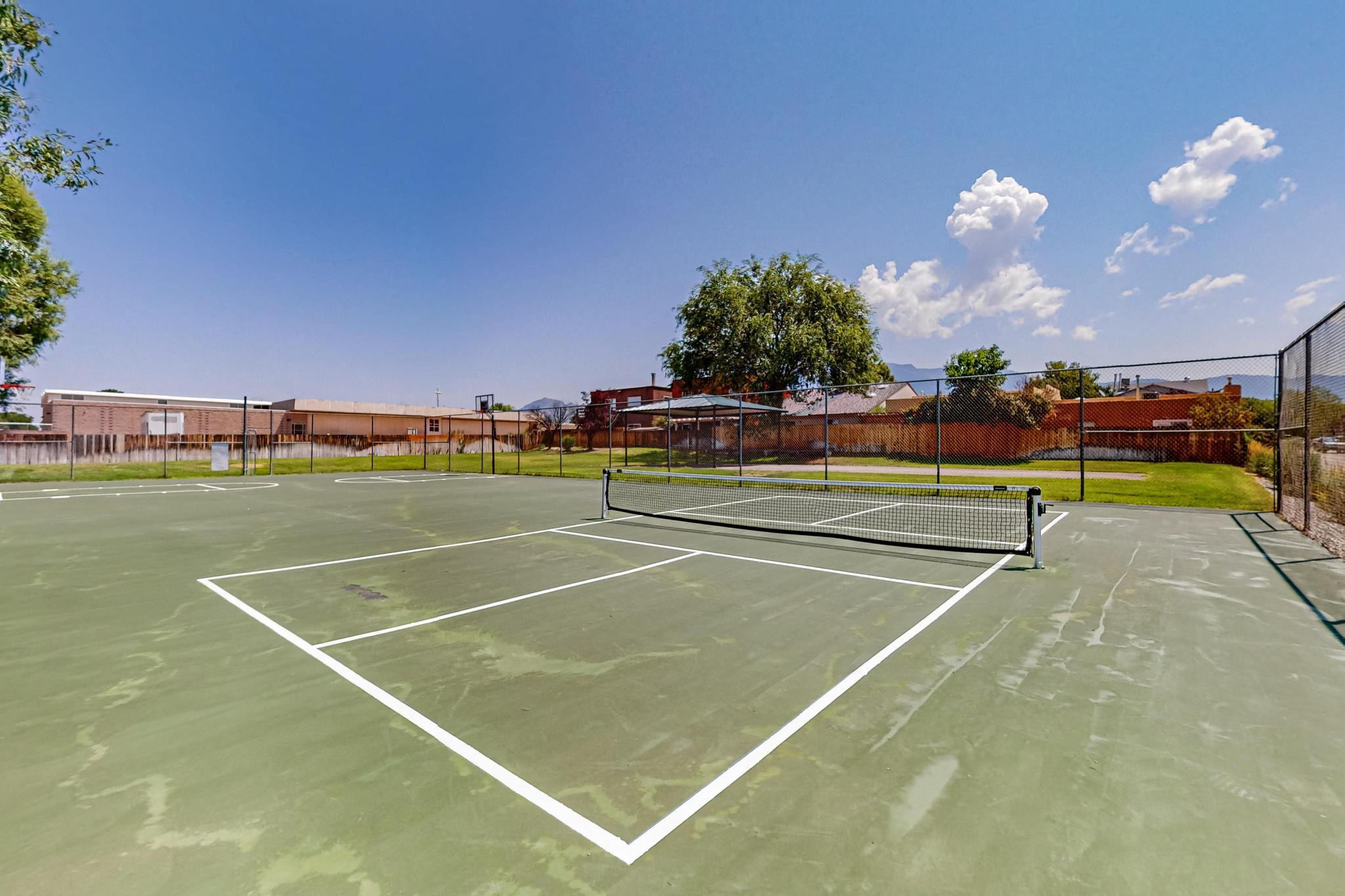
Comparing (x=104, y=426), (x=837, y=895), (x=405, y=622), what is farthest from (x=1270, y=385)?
(x=104, y=426)

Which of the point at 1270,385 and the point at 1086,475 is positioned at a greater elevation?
the point at 1270,385

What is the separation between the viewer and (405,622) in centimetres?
486

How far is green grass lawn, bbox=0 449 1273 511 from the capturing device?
13.3 m

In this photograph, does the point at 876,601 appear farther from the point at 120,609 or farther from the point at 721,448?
the point at 721,448

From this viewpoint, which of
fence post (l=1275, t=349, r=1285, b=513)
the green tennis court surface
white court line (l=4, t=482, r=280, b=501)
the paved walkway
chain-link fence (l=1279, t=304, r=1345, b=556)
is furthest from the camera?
the paved walkway

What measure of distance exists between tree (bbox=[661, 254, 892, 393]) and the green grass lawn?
7.44 meters

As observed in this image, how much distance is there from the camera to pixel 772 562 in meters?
7.12

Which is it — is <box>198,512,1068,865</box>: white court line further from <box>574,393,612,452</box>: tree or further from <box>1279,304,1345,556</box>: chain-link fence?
<box>574,393,612,452</box>: tree

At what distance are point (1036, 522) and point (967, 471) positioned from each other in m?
15.8

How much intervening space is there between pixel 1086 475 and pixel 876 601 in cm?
1956

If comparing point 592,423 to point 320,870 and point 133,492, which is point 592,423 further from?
point 320,870

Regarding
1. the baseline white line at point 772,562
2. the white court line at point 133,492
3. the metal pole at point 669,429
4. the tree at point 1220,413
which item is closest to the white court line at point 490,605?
the baseline white line at point 772,562

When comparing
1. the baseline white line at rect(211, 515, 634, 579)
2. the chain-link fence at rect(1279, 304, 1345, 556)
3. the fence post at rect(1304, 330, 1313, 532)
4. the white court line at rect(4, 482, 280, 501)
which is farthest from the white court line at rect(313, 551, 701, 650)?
the white court line at rect(4, 482, 280, 501)

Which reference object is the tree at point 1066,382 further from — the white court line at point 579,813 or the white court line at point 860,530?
the white court line at point 579,813
